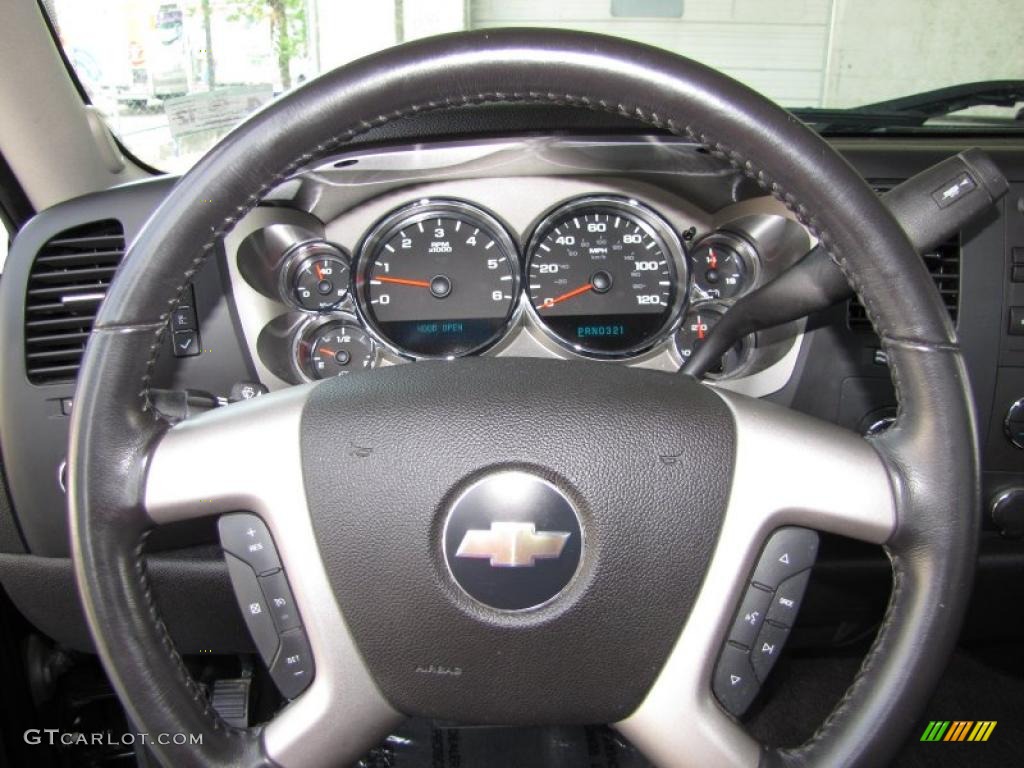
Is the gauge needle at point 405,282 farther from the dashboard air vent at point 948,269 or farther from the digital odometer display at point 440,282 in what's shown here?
the dashboard air vent at point 948,269

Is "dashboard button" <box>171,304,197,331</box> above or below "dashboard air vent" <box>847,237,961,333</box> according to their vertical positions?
below

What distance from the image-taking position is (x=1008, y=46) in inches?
116

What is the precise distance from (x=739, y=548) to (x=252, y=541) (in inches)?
21.7

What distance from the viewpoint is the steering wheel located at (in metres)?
0.87

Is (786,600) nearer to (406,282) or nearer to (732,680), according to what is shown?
(732,680)

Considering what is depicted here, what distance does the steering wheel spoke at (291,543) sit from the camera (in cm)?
97

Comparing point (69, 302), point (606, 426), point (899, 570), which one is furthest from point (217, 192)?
point (69, 302)

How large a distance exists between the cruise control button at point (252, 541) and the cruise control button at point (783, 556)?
1.81ft

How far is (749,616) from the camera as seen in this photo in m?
0.98

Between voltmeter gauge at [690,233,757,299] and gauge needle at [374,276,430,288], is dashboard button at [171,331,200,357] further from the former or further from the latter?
voltmeter gauge at [690,233,757,299]

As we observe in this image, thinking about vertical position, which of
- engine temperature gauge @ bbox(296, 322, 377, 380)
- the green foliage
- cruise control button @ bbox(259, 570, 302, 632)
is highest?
the green foliage

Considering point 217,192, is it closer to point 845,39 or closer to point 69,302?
point 69,302

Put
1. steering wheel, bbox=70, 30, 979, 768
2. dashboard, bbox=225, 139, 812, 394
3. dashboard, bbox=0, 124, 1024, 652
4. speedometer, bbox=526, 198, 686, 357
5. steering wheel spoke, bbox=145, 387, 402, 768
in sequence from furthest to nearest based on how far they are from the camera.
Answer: speedometer, bbox=526, 198, 686, 357, dashboard, bbox=225, 139, 812, 394, dashboard, bbox=0, 124, 1024, 652, steering wheel spoke, bbox=145, 387, 402, 768, steering wheel, bbox=70, 30, 979, 768

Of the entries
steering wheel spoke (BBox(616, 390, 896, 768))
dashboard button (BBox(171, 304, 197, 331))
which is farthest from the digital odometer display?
steering wheel spoke (BBox(616, 390, 896, 768))
